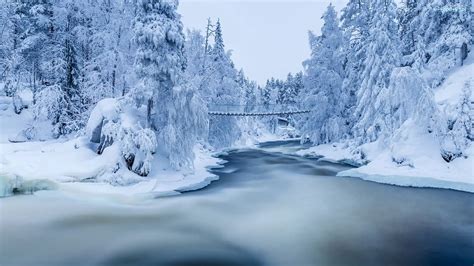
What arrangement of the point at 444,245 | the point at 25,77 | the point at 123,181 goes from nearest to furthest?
1. the point at 444,245
2. the point at 123,181
3. the point at 25,77

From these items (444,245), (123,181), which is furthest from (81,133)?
(444,245)

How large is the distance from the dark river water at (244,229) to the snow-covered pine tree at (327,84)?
67.4ft

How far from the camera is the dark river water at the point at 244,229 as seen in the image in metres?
8.51

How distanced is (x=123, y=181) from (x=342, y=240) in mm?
9686

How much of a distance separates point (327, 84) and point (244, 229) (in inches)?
1133

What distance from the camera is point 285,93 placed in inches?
3834

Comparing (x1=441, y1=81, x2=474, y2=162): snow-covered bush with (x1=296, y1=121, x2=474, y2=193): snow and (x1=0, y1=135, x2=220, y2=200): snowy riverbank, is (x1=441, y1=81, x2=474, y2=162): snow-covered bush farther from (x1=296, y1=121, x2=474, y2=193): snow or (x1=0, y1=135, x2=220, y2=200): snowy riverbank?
(x1=0, y1=135, x2=220, y2=200): snowy riverbank

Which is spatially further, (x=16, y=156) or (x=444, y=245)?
(x=16, y=156)

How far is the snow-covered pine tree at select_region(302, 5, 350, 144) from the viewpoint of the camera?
1423 inches

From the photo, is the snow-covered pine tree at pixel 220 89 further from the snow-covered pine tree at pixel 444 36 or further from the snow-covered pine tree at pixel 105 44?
the snow-covered pine tree at pixel 444 36

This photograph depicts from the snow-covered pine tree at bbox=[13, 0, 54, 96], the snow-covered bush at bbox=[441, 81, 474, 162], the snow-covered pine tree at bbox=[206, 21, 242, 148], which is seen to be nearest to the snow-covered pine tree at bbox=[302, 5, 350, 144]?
the snow-covered pine tree at bbox=[206, 21, 242, 148]

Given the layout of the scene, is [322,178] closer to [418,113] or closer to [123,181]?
[418,113]

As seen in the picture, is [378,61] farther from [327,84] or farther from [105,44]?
[105,44]

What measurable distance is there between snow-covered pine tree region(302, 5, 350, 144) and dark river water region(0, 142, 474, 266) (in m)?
20.6
